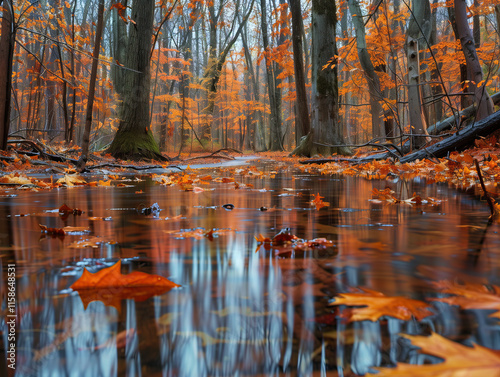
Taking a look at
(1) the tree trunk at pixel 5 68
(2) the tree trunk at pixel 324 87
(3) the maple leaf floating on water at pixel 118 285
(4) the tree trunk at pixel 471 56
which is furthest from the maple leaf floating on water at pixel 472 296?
(2) the tree trunk at pixel 324 87

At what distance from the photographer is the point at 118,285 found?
91 centimetres

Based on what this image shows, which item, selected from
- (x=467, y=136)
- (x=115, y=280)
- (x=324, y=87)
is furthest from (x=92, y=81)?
(x=324, y=87)

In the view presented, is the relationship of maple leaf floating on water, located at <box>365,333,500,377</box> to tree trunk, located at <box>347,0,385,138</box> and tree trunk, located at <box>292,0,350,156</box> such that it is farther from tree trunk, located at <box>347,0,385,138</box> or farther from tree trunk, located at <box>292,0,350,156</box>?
tree trunk, located at <box>347,0,385,138</box>

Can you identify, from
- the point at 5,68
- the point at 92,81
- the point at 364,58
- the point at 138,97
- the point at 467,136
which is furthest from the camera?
the point at 364,58

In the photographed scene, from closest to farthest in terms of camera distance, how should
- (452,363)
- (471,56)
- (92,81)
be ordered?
(452,363), (92,81), (471,56)

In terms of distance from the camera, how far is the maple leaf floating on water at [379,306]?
Answer: 2.33 ft

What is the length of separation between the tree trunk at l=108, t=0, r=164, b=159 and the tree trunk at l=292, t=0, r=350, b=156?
437 centimetres

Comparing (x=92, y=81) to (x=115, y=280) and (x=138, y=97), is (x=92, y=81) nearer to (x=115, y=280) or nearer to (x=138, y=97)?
(x=138, y=97)

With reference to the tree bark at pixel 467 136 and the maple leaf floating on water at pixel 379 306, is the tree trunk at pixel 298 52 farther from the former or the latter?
the maple leaf floating on water at pixel 379 306

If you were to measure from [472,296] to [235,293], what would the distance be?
49 centimetres

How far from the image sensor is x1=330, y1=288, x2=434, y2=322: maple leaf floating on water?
71 cm

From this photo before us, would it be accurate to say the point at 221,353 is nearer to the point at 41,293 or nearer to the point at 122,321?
the point at 122,321

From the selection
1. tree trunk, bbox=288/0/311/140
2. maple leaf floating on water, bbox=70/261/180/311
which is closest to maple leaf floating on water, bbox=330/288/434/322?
maple leaf floating on water, bbox=70/261/180/311

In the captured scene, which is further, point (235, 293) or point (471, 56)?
point (471, 56)
